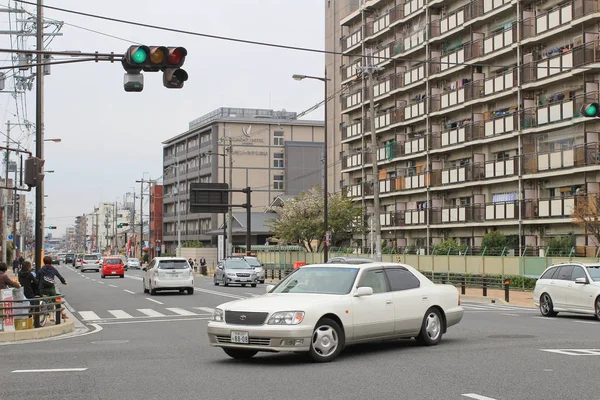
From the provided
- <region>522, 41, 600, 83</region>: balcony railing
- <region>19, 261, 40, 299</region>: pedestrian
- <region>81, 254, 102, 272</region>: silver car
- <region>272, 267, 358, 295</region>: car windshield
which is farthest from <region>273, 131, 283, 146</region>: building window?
<region>272, 267, 358, 295</region>: car windshield

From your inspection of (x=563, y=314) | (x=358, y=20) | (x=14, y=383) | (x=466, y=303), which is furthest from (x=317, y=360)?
(x=358, y=20)

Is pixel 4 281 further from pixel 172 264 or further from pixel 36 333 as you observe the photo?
pixel 172 264

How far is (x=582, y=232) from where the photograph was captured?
4234 cm

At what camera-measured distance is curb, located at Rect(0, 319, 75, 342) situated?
57.2 ft

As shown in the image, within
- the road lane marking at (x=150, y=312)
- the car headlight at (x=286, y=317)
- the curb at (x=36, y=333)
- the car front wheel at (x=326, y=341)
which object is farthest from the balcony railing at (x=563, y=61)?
the car headlight at (x=286, y=317)

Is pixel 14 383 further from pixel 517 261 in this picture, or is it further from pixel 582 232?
pixel 582 232

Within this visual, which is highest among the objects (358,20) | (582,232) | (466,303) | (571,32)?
(358,20)

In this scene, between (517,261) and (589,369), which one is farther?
(517,261)

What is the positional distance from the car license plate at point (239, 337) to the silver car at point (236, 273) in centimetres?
3222

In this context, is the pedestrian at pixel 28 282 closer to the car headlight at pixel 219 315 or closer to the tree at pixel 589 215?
the car headlight at pixel 219 315

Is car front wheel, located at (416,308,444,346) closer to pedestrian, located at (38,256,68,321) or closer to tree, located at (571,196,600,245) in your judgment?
pedestrian, located at (38,256,68,321)

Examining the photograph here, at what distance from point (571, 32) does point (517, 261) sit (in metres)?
12.8

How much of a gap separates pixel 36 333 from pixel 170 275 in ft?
56.0

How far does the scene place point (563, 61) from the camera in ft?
139
